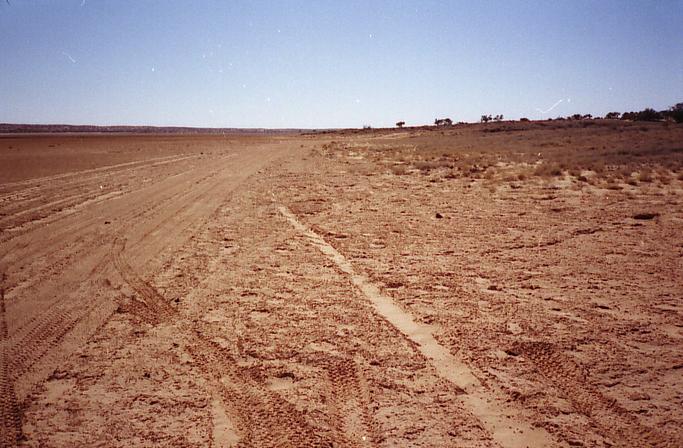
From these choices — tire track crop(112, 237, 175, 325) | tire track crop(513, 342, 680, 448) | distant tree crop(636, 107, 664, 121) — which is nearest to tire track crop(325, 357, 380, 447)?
tire track crop(513, 342, 680, 448)

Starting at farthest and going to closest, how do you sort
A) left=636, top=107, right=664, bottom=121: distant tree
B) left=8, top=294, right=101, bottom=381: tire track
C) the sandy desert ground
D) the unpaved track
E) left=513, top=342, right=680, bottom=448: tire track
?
1. left=636, top=107, right=664, bottom=121: distant tree
2. the unpaved track
3. left=8, top=294, right=101, bottom=381: tire track
4. the sandy desert ground
5. left=513, top=342, right=680, bottom=448: tire track

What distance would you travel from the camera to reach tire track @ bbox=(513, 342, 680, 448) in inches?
110

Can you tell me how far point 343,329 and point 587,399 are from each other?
218 centimetres

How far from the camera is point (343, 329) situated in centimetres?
436

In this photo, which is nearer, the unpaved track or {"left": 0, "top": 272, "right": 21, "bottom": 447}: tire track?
{"left": 0, "top": 272, "right": 21, "bottom": 447}: tire track

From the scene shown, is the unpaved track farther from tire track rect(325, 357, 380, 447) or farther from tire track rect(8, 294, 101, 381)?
tire track rect(325, 357, 380, 447)

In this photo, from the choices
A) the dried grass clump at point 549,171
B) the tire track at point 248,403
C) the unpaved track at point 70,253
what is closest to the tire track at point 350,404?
the tire track at point 248,403

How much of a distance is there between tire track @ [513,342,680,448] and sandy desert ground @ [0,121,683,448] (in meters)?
0.01

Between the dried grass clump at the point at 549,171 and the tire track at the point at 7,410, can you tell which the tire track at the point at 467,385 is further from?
the dried grass clump at the point at 549,171

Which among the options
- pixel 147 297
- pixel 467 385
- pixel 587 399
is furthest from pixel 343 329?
pixel 147 297

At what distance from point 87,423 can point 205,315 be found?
5.65 feet

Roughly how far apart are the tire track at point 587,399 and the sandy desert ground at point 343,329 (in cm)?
1

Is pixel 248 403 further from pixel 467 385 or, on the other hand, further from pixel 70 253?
pixel 70 253

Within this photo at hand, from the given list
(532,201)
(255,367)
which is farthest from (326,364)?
(532,201)
